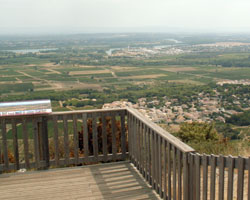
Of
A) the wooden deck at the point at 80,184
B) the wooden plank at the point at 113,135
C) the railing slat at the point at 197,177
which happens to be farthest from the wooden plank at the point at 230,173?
the wooden plank at the point at 113,135

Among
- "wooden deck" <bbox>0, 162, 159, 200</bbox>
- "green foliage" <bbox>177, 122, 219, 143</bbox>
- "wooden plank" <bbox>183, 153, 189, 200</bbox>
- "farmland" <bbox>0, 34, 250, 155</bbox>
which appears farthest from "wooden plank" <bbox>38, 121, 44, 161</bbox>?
"green foliage" <bbox>177, 122, 219, 143</bbox>

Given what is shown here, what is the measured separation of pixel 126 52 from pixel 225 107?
7354 cm

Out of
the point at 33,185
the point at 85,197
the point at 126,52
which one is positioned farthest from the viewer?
the point at 126,52

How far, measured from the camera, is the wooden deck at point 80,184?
3438 mm

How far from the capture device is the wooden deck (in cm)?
344

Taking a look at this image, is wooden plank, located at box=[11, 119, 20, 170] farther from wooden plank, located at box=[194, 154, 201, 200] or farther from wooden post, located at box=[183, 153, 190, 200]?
wooden plank, located at box=[194, 154, 201, 200]

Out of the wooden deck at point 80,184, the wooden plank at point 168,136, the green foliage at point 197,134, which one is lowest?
the green foliage at point 197,134

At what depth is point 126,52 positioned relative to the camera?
97.7 meters

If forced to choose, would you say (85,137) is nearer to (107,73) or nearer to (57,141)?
(57,141)

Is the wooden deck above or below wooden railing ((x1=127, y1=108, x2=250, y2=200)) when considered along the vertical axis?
below

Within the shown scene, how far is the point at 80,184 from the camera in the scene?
12.2ft

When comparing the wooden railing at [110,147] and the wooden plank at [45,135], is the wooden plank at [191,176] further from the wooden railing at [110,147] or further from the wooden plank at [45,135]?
the wooden plank at [45,135]

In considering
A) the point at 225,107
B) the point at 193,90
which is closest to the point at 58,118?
the point at 225,107

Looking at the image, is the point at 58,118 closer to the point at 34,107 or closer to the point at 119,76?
the point at 34,107
